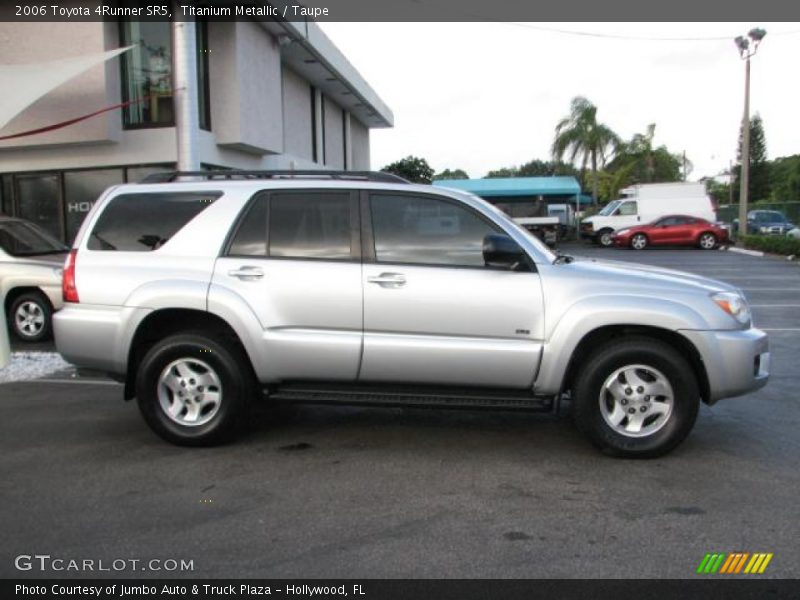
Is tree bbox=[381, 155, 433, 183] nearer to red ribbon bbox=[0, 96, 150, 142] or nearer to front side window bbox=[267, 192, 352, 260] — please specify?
red ribbon bbox=[0, 96, 150, 142]

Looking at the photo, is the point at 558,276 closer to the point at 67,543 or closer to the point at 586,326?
the point at 586,326

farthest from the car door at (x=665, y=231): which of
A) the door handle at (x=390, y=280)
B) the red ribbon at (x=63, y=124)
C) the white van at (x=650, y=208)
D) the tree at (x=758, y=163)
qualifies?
the tree at (x=758, y=163)

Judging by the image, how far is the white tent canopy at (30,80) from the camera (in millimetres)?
11039

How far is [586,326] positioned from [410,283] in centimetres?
122

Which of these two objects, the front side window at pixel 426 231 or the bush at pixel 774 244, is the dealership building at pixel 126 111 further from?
the bush at pixel 774 244

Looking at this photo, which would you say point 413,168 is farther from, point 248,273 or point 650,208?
point 248,273

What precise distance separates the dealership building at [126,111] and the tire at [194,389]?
7.53 meters

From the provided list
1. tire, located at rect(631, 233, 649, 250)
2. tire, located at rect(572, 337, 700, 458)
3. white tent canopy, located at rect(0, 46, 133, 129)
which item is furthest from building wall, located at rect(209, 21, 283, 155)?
tire, located at rect(631, 233, 649, 250)

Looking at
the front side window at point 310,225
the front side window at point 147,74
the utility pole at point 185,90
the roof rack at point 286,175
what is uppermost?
the front side window at point 147,74

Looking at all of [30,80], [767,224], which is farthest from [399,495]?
[767,224]

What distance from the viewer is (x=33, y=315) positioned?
9.74 metres

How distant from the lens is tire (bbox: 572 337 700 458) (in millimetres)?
4969

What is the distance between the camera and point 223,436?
5.34 meters

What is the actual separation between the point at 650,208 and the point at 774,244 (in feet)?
23.5
